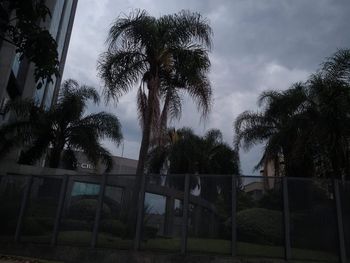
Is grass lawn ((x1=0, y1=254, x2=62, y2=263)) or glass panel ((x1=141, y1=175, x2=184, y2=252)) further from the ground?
glass panel ((x1=141, y1=175, x2=184, y2=252))

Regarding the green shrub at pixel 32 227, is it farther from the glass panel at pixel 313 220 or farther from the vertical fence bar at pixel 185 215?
the glass panel at pixel 313 220

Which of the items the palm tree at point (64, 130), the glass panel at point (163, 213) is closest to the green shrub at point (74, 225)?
the glass panel at point (163, 213)

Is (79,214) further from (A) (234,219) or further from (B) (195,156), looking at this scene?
(B) (195,156)

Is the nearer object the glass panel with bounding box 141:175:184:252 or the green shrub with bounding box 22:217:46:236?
the glass panel with bounding box 141:175:184:252

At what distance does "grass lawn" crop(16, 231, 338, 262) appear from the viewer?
10156mm

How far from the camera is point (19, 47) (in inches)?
227

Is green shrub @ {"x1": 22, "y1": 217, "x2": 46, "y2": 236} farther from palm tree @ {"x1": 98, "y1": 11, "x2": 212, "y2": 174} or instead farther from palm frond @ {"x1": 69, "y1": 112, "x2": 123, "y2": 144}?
palm frond @ {"x1": 69, "y1": 112, "x2": 123, "y2": 144}

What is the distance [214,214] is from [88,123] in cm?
1374

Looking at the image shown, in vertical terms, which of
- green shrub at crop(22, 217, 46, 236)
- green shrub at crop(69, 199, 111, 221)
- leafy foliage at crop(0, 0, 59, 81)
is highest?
leafy foliage at crop(0, 0, 59, 81)

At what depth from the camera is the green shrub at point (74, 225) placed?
12031 millimetres

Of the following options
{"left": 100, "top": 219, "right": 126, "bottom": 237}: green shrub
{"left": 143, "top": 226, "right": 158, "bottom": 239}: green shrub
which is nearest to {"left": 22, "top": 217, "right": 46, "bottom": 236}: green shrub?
{"left": 100, "top": 219, "right": 126, "bottom": 237}: green shrub

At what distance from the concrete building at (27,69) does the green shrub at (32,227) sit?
4.42 metres

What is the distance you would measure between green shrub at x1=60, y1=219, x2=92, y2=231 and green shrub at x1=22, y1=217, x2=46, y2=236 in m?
0.72

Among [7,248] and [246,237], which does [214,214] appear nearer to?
[246,237]
